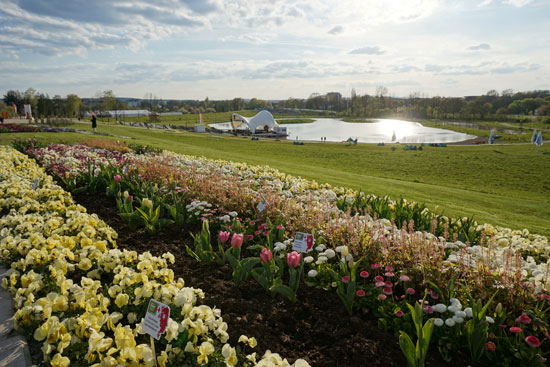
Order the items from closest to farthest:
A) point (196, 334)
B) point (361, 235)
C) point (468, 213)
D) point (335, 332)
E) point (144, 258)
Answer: point (196, 334), point (335, 332), point (144, 258), point (361, 235), point (468, 213)

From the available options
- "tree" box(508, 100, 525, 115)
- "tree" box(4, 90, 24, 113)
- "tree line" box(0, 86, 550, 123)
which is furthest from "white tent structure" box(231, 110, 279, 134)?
"tree" box(508, 100, 525, 115)

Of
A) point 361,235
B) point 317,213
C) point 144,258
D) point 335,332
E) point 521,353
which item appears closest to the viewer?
point 521,353

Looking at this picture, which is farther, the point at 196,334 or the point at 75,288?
the point at 75,288

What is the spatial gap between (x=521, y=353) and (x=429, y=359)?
69cm

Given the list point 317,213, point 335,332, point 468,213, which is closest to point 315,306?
point 335,332

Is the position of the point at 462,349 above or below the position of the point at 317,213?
below

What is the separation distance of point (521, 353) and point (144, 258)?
340 centimetres

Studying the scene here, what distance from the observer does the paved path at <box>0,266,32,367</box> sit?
2.51 m

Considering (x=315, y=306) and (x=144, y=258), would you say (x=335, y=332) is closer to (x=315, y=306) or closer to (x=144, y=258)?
(x=315, y=306)

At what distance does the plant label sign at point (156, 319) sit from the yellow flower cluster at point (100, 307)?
20 cm

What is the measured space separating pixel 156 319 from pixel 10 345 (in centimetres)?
161

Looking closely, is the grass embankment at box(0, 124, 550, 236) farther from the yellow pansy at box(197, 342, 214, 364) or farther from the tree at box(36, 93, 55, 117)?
the tree at box(36, 93, 55, 117)

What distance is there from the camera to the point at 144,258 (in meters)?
3.31

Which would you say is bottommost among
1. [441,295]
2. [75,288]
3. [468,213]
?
[468,213]
